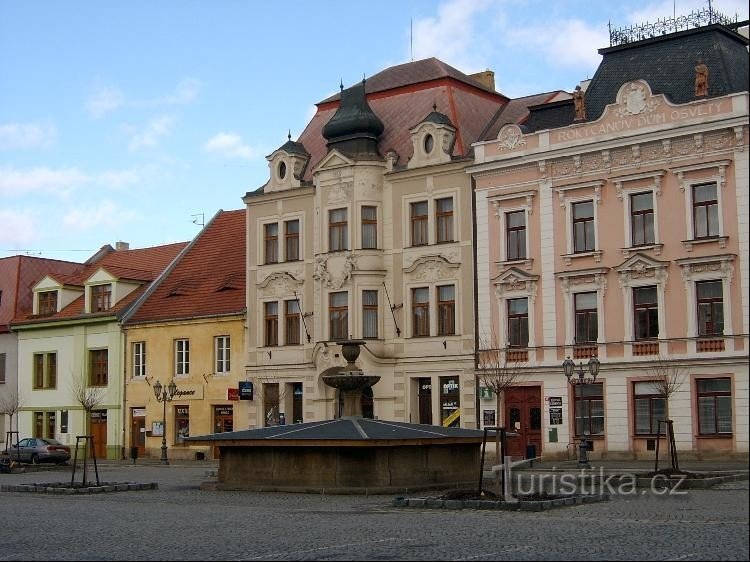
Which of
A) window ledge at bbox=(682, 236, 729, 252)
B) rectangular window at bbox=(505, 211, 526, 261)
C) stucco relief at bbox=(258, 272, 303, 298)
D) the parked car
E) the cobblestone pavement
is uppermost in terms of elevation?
rectangular window at bbox=(505, 211, 526, 261)

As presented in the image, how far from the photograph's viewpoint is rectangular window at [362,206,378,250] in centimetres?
4922

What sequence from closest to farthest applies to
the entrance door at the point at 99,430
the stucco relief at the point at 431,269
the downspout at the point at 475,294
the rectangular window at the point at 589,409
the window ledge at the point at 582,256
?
the rectangular window at the point at 589,409
the window ledge at the point at 582,256
the downspout at the point at 475,294
the stucco relief at the point at 431,269
the entrance door at the point at 99,430

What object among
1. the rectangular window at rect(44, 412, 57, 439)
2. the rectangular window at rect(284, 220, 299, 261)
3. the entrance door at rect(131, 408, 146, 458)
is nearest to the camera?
the rectangular window at rect(284, 220, 299, 261)

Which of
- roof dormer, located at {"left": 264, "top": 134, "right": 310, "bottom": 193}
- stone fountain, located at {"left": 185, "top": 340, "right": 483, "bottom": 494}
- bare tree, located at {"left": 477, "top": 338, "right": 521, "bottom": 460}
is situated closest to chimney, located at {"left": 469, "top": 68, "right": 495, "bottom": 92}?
roof dormer, located at {"left": 264, "top": 134, "right": 310, "bottom": 193}

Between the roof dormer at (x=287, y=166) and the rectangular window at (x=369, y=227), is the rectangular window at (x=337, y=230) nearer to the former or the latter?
the rectangular window at (x=369, y=227)

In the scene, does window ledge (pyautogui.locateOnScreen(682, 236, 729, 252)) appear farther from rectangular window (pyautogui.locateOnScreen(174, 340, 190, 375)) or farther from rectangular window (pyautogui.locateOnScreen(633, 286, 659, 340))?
rectangular window (pyautogui.locateOnScreen(174, 340, 190, 375))

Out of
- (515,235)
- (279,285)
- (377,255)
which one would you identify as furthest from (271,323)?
(515,235)

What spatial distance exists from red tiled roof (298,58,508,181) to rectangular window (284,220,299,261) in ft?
7.15

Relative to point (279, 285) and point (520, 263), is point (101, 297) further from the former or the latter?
point (520, 263)

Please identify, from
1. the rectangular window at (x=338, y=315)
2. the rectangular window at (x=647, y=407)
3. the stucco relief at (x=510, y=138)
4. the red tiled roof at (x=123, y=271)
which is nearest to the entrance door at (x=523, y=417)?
the rectangular window at (x=647, y=407)

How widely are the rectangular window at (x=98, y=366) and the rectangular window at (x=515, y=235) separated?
72.7 ft

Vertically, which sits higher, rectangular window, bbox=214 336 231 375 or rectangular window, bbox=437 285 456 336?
rectangular window, bbox=437 285 456 336

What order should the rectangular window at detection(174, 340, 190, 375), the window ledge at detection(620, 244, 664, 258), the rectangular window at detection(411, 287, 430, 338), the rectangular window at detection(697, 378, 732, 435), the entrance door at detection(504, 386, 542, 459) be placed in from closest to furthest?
the rectangular window at detection(697, 378, 732, 435) → the window ledge at detection(620, 244, 664, 258) → the entrance door at detection(504, 386, 542, 459) → the rectangular window at detection(411, 287, 430, 338) → the rectangular window at detection(174, 340, 190, 375)

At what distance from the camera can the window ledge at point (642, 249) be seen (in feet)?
135
